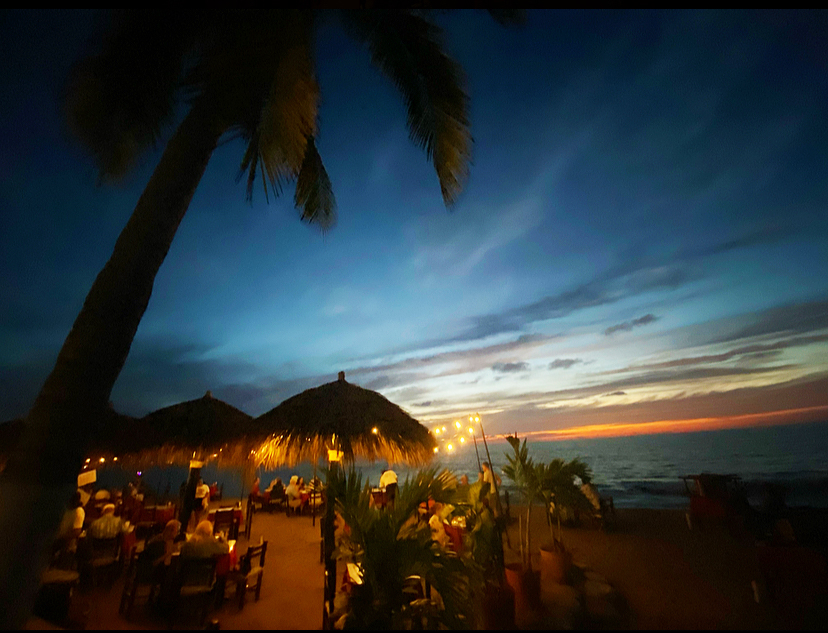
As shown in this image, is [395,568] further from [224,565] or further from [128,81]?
[128,81]

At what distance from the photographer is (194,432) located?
6.16 m

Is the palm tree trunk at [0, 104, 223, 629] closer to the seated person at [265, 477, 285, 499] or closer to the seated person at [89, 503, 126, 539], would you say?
the seated person at [89, 503, 126, 539]

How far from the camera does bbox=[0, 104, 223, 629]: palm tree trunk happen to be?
6.39 feet

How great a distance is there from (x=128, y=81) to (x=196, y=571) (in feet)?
17.5

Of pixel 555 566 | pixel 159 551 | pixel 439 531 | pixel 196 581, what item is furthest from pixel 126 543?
pixel 555 566

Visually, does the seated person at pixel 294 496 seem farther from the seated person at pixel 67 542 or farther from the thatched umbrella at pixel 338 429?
the seated person at pixel 67 542

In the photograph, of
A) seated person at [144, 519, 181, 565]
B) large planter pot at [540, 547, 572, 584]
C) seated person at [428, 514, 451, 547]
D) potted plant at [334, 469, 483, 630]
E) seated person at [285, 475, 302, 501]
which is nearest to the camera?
potted plant at [334, 469, 483, 630]

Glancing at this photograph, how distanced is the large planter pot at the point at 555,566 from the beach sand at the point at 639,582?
62 cm

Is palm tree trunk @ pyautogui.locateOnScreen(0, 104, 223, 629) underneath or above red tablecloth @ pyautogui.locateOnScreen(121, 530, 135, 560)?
above

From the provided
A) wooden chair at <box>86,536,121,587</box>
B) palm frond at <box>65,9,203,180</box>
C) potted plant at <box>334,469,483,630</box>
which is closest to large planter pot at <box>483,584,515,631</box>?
potted plant at <box>334,469,483,630</box>

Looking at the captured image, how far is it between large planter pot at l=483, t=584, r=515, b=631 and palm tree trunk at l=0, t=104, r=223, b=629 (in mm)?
3807

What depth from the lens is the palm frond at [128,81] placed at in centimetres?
338

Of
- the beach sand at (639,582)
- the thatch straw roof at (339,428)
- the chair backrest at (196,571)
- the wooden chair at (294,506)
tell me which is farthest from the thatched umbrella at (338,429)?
the wooden chair at (294,506)

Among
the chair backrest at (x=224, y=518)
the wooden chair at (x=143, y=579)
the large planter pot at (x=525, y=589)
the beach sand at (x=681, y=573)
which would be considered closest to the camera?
the beach sand at (x=681, y=573)
